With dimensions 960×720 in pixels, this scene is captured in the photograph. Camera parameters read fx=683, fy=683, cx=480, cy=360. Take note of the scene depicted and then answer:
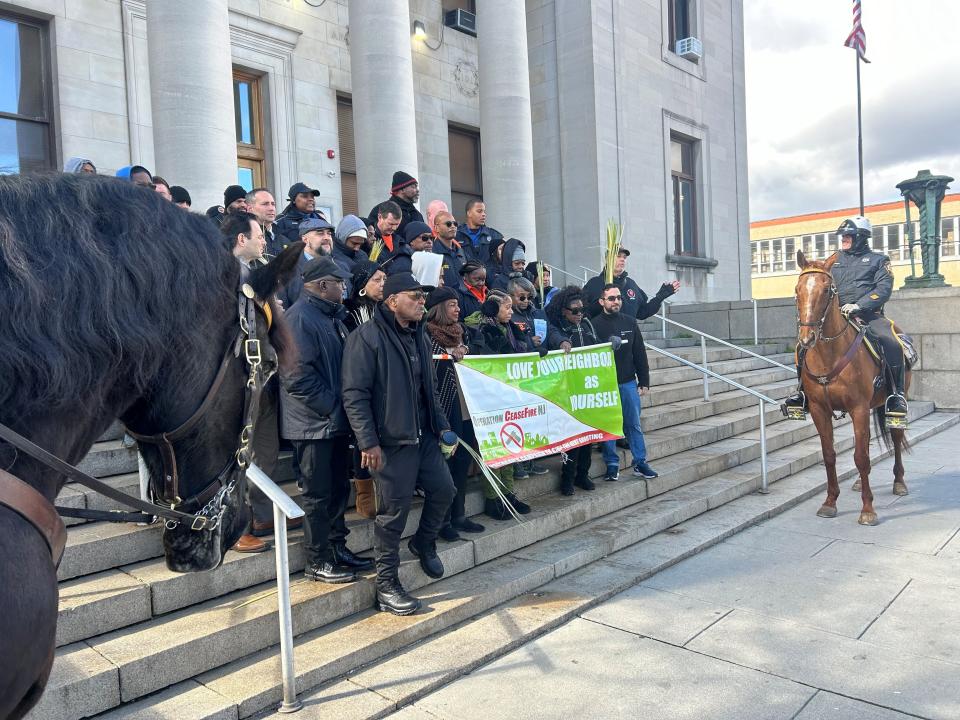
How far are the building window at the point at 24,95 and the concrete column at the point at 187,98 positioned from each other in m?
2.02

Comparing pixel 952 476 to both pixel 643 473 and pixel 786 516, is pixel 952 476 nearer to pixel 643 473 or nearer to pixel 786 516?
pixel 786 516

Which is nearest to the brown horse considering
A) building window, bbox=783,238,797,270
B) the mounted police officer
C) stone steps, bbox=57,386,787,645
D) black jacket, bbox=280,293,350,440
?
the mounted police officer

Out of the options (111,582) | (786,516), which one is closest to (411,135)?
(786,516)

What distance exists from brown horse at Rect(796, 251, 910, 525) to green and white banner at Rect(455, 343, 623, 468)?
1964 millimetres

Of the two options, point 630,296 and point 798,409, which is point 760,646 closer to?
point 798,409

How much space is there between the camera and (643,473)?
713cm

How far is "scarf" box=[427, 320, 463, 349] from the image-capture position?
550 centimetres

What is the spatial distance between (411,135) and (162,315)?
1000 centimetres

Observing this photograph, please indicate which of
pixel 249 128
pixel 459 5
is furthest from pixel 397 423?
pixel 459 5

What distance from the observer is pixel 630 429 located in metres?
7.25

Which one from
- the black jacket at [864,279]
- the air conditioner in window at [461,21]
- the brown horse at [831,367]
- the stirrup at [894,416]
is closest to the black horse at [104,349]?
the brown horse at [831,367]

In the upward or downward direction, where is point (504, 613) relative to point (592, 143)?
downward

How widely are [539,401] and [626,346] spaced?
5.18ft

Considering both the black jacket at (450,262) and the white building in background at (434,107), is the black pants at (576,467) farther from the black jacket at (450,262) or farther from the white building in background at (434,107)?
the white building in background at (434,107)
